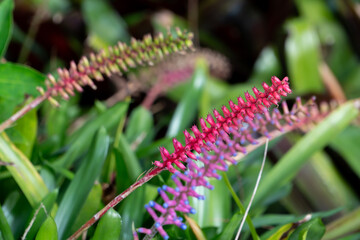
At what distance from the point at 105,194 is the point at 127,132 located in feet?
0.96

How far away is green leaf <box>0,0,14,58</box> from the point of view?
57 cm

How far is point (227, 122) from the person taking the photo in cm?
36

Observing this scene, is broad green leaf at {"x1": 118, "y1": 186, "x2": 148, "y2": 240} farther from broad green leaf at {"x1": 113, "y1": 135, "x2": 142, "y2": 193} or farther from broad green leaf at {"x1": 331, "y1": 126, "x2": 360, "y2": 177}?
broad green leaf at {"x1": 331, "y1": 126, "x2": 360, "y2": 177}

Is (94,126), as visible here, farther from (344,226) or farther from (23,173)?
(344,226)

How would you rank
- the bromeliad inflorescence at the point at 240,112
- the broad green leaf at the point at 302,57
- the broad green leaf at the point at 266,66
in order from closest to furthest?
the bromeliad inflorescence at the point at 240,112, the broad green leaf at the point at 302,57, the broad green leaf at the point at 266,66

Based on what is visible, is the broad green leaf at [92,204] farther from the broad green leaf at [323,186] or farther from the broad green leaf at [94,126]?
the broad green leaf at [323,186]

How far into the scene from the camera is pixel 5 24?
0.59 meters

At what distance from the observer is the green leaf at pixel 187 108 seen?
0.95 meters

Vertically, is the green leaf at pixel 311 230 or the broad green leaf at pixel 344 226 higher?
the green leaf at pixel 311 230

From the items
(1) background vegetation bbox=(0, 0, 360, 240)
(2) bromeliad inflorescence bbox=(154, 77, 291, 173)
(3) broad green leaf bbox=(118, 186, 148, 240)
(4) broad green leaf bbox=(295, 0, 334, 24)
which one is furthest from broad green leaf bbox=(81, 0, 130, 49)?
(2) bromeliad inflorescence bbox=(154, 77, 291, 173)

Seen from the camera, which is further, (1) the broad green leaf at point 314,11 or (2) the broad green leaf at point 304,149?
(1) the broad green leaf at point 314,11

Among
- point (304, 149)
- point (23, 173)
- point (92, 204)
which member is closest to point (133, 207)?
point (92, 204)

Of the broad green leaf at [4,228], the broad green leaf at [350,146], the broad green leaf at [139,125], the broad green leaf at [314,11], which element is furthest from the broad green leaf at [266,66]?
the broad green leaf at [4,228]

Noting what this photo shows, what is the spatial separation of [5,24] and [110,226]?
1.14 ft
